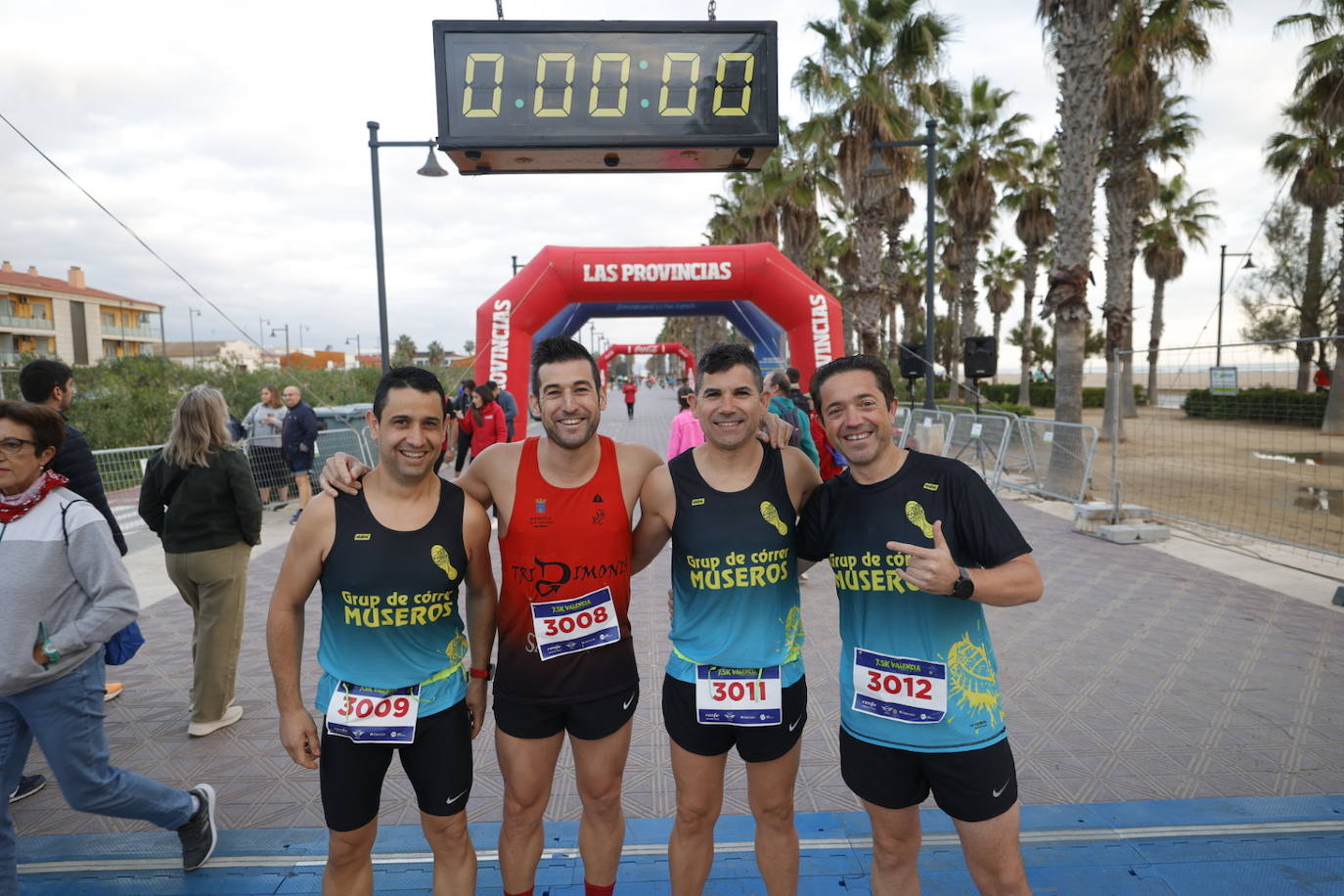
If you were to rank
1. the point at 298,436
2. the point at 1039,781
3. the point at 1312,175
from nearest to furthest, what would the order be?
the point at 1039,781 → the point at 298,436 → the point at 1312,175

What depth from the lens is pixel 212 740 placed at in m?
3.94

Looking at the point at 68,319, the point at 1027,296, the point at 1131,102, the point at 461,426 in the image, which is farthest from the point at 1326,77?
the point at 68,319

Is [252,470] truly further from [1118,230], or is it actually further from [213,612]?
[1118,230]

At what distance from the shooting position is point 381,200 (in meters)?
12.7

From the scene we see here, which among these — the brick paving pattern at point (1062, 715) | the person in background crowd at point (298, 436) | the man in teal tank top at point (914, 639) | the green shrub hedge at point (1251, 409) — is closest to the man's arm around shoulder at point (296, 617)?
the brick paving pattern at point (1062, 715)

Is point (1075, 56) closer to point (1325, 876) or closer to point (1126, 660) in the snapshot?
point (1126, 660)

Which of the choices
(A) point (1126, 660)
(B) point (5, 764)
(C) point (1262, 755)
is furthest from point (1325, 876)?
(B) point (5, 764)

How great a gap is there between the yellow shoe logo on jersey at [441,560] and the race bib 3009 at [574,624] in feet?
0.97

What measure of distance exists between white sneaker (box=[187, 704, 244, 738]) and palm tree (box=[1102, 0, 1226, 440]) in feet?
36.5

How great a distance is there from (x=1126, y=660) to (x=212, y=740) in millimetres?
5553

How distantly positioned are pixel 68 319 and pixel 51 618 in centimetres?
7844

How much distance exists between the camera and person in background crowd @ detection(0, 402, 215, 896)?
235 cm

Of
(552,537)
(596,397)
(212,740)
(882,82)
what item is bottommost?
(212,740)

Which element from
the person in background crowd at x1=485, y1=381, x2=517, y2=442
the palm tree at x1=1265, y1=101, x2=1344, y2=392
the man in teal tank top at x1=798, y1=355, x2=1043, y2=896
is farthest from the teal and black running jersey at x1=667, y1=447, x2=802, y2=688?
the palm tree at x1=1265, y1=101, x2=1344, y2=392
